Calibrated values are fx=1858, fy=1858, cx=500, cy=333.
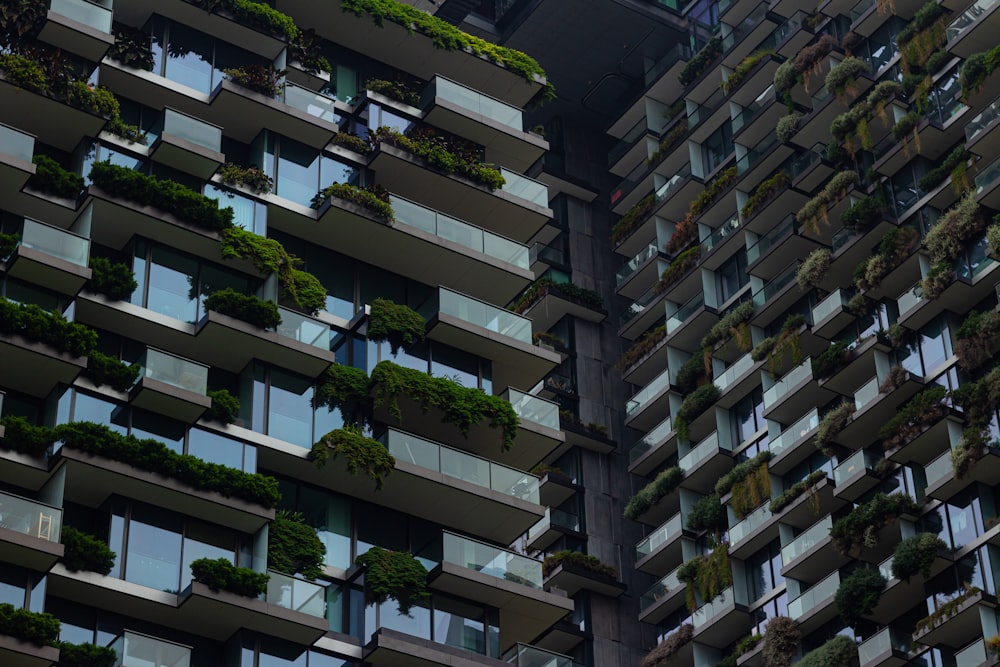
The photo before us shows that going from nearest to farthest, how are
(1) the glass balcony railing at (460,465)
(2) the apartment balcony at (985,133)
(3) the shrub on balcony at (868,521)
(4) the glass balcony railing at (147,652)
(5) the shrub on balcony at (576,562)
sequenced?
(4) the glass balcony railing at (147,652)
(1) the glass balcony railing at (460,465)
(3) the shrub on balcony at (868,521)
(2) the apartment balcony at (985,133)
(5) the shrub on balcony at (576,562)

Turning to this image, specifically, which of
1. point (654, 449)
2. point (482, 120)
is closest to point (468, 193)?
point (482, 120)

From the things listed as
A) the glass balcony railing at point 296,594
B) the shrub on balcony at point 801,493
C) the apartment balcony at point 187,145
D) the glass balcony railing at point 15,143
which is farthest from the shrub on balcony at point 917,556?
the glass balcony railing at point 15,143

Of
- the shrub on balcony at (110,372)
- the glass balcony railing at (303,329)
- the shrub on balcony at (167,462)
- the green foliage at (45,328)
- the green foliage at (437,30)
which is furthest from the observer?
the green foliage at (437,30)

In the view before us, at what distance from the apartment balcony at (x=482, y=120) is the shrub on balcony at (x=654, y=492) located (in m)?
18.5

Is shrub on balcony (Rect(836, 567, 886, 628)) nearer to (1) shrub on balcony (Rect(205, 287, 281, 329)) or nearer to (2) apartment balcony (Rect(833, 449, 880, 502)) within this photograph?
(2) apartment balcony (Rect(833, 449, 880, 502))

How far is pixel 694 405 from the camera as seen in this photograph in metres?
71.9

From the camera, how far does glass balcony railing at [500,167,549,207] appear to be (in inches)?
2185

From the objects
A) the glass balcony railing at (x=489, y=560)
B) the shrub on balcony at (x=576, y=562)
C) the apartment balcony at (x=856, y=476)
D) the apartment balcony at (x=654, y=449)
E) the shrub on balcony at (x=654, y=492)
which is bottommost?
the glass balcony railing at (x=489, y=560)

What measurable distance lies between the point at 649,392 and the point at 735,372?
5550mm

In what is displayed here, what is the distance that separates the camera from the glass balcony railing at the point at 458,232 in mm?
51875

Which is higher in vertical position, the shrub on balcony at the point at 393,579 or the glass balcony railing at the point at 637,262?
the glass balcony railing at the point at 637,262

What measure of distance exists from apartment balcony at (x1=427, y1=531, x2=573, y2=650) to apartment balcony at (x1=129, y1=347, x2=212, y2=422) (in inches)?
285

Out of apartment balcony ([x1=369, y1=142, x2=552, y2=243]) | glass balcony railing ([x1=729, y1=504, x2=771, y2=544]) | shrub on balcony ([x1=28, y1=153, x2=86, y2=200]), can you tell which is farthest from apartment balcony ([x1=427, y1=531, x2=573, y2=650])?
glass balcony railing ([x1=729, y1=504, x2=771, y2=544])

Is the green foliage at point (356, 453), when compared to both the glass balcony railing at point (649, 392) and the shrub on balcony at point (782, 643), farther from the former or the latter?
the glass balcony railing at point (649, 392)
